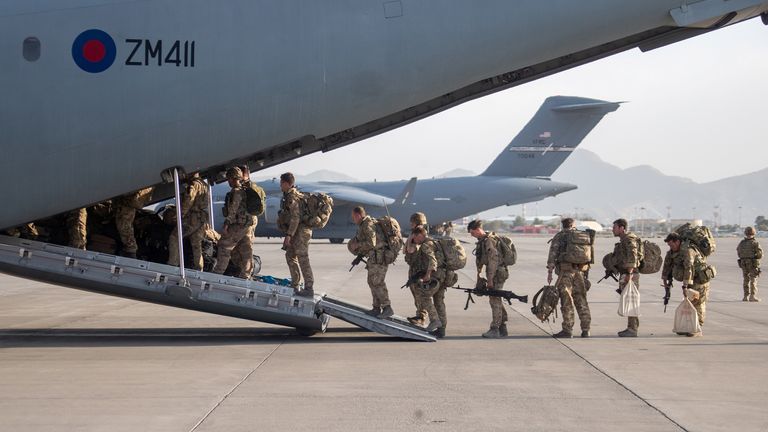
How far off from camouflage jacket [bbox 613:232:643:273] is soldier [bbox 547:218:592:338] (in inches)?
23.9

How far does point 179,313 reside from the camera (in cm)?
1545

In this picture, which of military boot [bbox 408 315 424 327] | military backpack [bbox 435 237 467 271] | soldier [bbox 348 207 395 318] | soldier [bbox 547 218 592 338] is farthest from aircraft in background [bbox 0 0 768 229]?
military boot [bbox 408 315 424 327]

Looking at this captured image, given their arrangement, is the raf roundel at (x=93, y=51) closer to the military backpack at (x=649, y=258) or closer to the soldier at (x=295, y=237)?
the soldier at (x=295, y=237)

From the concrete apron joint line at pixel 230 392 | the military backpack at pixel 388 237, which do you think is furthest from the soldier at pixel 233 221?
the military backpack at pixel 388 237

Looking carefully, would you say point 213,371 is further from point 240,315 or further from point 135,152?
point 135,152

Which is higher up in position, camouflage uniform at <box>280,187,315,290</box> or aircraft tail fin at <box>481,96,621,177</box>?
aircraft tail fin at <box>481,96,621,177</box>

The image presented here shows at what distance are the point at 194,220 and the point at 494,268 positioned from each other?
414 centimetres

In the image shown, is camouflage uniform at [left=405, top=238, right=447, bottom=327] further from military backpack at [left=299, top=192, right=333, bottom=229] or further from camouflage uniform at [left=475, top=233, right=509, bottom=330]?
military backpack at [left=299, top=192, right=333, bottom=229]

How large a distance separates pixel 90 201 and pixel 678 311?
798 centimetres

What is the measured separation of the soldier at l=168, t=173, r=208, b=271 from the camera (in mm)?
11680

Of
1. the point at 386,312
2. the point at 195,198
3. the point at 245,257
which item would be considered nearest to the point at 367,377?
the point at 386,312

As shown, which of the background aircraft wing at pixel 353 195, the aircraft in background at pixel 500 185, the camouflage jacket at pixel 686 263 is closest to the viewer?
the camouflage jacket at pixel 686 263

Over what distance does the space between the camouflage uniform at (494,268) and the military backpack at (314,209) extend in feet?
7.11

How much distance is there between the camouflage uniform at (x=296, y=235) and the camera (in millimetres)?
11703
